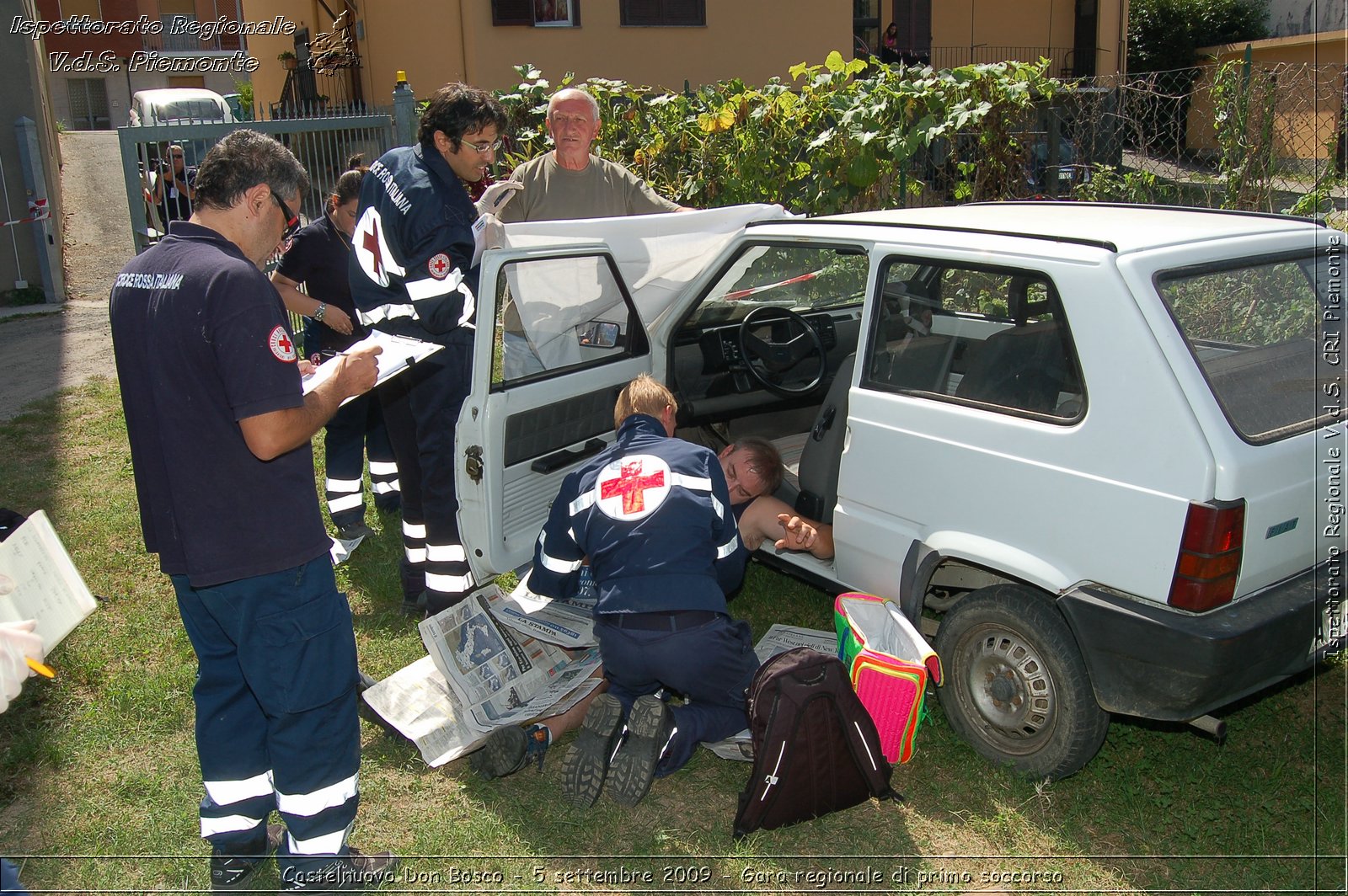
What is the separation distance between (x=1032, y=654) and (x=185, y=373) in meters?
2.64

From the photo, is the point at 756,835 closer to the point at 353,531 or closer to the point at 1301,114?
the point at 353,531

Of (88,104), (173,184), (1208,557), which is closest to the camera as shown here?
(1208,557)

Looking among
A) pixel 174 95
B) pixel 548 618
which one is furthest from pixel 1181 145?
pixel 174 95

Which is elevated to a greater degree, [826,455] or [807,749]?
[826,455]

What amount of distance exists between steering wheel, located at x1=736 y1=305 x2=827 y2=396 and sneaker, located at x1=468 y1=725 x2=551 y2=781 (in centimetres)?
195

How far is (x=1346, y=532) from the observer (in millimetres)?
3061

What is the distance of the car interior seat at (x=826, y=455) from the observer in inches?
156

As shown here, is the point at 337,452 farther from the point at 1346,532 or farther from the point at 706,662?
the point at 1346,532

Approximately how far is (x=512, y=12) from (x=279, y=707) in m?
13.3

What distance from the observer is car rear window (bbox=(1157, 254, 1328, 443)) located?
2.91 metres

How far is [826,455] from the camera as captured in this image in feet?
13.4

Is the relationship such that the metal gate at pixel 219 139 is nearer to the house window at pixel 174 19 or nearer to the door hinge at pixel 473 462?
the door hinge at pixel 473 462

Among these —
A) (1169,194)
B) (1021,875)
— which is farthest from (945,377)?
(1169,194)

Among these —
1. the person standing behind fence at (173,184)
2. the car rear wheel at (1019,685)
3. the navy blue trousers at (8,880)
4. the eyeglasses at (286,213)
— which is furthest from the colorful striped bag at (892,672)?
the person standing behind fence at (173,184)
